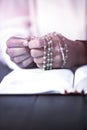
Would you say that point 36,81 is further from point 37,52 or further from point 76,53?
point 76,53

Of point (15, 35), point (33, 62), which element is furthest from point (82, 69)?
point (15, 35)

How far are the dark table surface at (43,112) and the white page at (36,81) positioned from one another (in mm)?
37

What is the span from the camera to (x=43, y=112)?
3.83 ft

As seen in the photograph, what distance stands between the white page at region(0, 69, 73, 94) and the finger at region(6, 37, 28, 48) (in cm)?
14

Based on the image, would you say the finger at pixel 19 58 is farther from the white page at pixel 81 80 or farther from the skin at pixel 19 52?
the white page at pixel 81 80

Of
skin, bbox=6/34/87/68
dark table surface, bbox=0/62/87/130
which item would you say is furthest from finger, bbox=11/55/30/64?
dark table surface, bbox=0/62/87/130

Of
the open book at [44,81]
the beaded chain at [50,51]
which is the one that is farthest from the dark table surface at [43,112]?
the beaded chain at [50,51]

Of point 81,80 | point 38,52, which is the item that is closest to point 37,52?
point 38,52

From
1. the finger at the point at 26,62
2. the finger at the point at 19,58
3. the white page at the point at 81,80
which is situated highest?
the finger at the point at 19,58

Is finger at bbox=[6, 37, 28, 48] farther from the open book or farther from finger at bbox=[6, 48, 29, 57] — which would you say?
the open book

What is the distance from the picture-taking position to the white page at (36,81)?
130cm

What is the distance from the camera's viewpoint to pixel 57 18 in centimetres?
137

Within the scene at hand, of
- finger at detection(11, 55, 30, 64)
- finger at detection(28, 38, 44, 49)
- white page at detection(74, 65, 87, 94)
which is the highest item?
finger at detection(28, 38, 44, 49)

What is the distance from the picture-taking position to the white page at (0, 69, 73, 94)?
1302 mm
